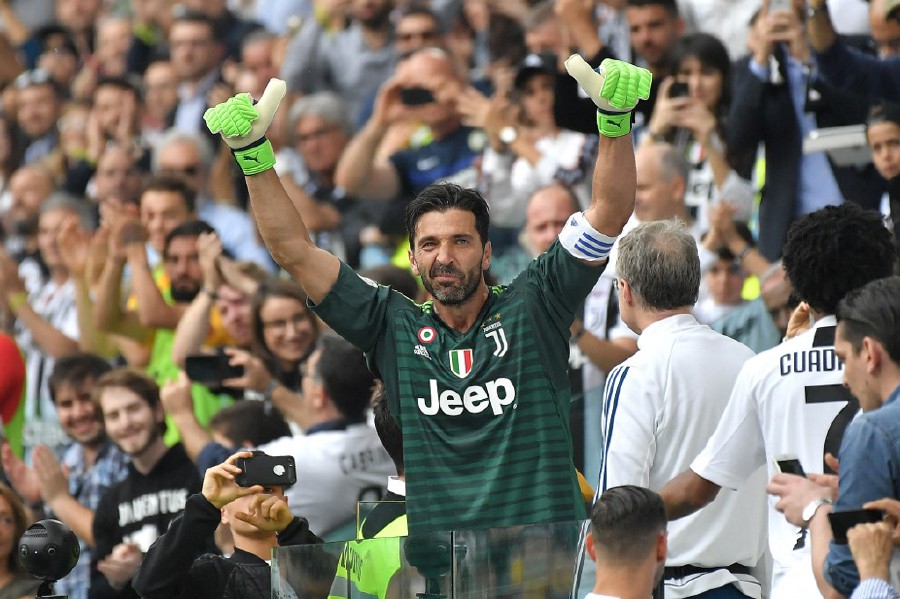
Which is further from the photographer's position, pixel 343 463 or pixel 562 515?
pixel 343 463

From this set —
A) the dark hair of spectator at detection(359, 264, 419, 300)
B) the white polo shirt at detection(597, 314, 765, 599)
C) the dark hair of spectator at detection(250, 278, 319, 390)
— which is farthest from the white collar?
the dark hair of spectator at detection(250, 278, 319, 390)

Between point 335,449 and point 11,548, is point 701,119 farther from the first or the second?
point 11,548

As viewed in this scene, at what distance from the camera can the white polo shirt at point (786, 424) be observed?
3.90m

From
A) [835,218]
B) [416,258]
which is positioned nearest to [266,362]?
[416,258]

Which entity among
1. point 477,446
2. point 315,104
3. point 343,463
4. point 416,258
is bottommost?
point 343,463

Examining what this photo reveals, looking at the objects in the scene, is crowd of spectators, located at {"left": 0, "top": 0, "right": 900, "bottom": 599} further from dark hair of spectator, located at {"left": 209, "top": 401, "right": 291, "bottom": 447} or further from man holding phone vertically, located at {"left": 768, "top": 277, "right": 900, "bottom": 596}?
man holding phone vertically, located at {"left": 768, "top": 277, "right": 900, "bottom": 596}

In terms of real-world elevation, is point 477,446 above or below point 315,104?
below

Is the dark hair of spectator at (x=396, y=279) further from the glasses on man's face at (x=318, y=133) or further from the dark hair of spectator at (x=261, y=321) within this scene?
the glasses on man's face at (x=318, y=133)

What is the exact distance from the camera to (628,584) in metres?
3.37

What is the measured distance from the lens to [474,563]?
3719 mm

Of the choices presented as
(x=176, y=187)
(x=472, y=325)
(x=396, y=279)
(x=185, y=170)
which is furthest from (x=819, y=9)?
(x=185, y=170)

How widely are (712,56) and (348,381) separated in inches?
105

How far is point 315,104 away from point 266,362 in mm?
2889

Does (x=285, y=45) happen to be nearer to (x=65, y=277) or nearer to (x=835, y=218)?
(x=65, y=277)
